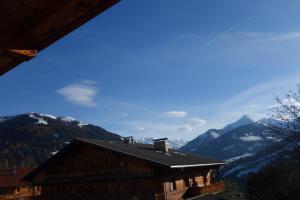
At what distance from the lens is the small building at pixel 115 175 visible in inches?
960

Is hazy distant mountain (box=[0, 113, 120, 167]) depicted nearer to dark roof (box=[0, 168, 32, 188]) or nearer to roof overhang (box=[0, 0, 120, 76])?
dark roof (box=[0, 168, 32, 188])

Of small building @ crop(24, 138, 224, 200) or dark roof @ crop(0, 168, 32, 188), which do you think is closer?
small building @ crop(24, 138, 224, 200)

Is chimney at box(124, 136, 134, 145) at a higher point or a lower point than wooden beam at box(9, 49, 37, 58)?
higher

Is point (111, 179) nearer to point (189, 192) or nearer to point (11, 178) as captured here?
point (189, 192)

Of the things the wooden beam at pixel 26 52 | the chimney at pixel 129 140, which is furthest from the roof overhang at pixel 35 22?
the chimney at pixel 129 140

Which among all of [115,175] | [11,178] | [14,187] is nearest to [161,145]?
[115,175]

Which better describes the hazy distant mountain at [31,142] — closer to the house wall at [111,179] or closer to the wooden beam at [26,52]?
the house wall at [111,179]

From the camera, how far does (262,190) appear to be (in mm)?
30922

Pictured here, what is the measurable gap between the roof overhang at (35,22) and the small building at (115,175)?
2094cm

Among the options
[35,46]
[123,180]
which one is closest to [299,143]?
[123,180]

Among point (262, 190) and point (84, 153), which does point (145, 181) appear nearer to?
point (84, 153)

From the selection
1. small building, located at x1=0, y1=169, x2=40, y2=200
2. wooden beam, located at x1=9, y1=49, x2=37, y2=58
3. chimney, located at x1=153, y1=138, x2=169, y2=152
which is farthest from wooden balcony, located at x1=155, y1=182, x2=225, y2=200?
small building, located at x1=0, y1=169, x2=40, y2=200

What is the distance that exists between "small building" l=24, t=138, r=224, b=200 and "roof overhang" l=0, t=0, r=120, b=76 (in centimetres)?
2094

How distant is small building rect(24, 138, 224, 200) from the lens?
24.4 m
